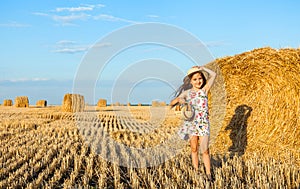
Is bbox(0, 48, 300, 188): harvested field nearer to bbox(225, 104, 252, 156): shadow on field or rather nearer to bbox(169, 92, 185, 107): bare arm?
bbox(225, 104, 252, 156): shadow on field

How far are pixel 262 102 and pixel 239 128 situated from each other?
78 centimetres

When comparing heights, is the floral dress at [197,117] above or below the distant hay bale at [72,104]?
below

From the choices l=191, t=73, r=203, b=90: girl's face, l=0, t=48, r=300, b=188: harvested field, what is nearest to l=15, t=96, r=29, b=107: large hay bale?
l=0, t=48, r=300, b=188: harvested field

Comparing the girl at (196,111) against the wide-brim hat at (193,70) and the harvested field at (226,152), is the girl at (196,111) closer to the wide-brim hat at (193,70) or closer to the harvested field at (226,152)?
the wide-brim hat at (193,70)

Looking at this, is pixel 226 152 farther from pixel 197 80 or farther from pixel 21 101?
pixel 21 101

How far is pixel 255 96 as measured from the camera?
744 centimetres

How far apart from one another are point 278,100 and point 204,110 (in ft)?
7.18

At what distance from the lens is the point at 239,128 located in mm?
7586

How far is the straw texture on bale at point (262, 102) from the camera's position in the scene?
250 inches

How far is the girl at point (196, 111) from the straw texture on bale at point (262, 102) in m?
1.84

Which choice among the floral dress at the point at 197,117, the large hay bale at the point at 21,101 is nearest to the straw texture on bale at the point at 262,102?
the floral dress at the point at 197,117

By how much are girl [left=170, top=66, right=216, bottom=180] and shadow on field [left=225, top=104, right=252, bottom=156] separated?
7.54 ft

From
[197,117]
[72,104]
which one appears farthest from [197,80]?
[72,104]

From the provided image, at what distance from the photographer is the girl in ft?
17.2
